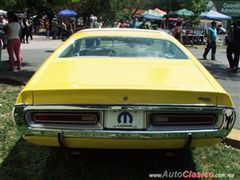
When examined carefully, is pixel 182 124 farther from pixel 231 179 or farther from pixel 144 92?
pixel 231 179

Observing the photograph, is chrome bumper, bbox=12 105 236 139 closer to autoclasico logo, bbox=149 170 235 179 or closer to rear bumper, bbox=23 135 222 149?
Result: rear bumper, bbox=23 135 222 149

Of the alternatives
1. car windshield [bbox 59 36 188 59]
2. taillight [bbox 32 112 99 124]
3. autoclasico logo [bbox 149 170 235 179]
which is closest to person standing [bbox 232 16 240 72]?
car windshield [bbox 59 36 188 59]

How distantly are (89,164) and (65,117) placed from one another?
3.30ft

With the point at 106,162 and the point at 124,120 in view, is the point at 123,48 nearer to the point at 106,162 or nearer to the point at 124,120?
the point at 106,162

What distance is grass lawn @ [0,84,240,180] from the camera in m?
4.26

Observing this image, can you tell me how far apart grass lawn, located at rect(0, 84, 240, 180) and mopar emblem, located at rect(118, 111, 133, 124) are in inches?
27.5

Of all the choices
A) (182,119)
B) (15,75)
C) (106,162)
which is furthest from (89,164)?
(15,75)

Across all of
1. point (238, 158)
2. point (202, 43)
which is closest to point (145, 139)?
point (238, 158)

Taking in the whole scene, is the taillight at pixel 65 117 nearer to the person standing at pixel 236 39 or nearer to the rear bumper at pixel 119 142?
the rear bumper at pixel 119 142

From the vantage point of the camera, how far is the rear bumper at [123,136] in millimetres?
3596

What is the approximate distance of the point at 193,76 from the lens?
4109 millimetres

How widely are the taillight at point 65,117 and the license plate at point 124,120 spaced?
11 cm

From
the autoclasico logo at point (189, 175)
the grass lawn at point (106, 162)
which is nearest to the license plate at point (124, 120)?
the grass lawn at point (106, 162)

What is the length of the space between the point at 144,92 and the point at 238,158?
1.86 metres
